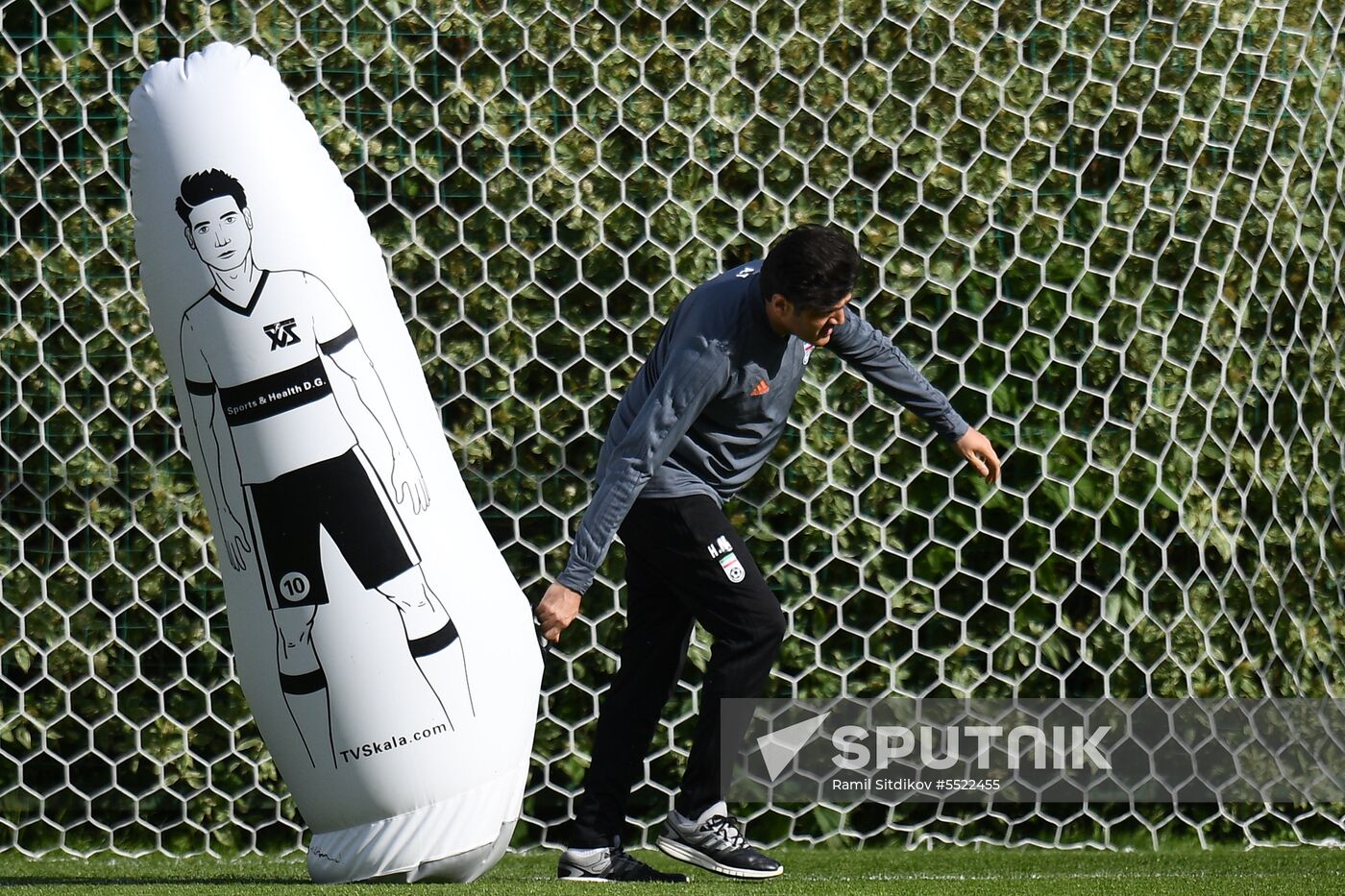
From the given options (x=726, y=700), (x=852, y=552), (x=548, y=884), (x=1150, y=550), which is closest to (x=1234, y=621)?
(x=1150, y=550)

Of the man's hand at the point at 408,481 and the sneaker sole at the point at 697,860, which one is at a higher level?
the man's hand at the point at 408,481

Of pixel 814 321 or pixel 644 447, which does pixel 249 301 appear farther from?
pixel 814 321

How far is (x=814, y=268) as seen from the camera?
7.39 ft

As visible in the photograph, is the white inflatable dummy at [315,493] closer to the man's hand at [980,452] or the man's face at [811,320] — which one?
the man's face at [811,320]

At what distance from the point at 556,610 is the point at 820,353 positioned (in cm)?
126

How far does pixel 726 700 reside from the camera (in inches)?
94.6

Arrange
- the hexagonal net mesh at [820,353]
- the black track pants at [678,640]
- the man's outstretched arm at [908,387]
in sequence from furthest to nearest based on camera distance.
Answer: the hexagonal net mesh at [820,353] < the man's outstretched arm at [908,387] < the black track pants at [678,640]

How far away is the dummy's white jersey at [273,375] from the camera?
215 centimetres

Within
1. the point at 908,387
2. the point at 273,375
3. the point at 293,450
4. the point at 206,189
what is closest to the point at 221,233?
the point at 206,189

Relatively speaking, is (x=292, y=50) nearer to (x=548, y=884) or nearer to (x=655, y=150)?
(x=655, y=150)

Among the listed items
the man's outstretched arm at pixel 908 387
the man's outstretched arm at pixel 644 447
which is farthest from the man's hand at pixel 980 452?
the man's outstretched arm at pixel 644 447

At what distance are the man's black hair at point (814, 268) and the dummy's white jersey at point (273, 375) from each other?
68 centimetres

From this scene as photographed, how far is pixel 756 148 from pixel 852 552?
2.99 feet

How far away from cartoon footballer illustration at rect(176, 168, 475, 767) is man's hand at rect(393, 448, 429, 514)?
0.05 feet
